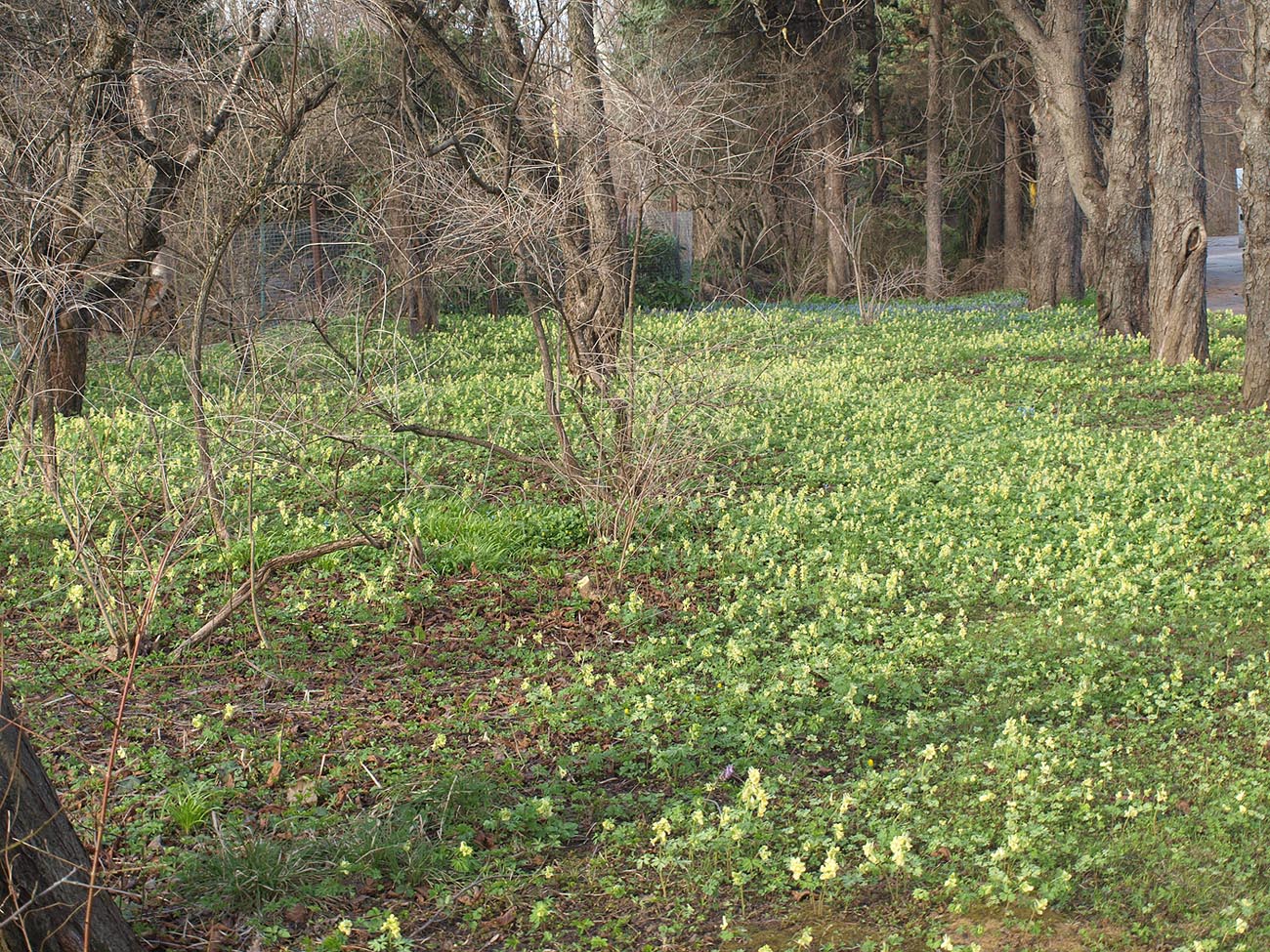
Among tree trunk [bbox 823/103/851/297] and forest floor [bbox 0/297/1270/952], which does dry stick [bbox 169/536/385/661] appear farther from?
tree trunk [bbox 823/103/851/297]

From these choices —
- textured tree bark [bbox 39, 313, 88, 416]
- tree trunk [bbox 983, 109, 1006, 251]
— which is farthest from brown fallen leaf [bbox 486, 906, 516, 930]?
tree trunk [bbox 983, 109, 1006, 251]

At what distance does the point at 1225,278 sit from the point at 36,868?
1108 inches

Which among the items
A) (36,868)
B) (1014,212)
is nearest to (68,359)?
(36,868)

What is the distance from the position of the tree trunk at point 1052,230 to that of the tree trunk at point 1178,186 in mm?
6046

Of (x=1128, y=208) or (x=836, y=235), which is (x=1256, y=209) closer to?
(x=1128, y=208)

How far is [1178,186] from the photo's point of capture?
39.6 feet

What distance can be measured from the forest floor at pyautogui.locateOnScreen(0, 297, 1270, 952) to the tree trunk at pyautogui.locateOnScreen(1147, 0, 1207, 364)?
281cm

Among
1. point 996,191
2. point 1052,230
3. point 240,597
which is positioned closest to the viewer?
point 240,597

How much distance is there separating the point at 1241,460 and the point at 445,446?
19.9 ft

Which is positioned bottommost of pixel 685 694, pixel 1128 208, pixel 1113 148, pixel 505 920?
pixel 505 920

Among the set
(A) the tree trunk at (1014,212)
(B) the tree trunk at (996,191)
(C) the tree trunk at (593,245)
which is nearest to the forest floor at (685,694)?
(C) the tree trunk at (593,245)

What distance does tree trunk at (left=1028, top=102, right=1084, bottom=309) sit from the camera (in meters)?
18.3

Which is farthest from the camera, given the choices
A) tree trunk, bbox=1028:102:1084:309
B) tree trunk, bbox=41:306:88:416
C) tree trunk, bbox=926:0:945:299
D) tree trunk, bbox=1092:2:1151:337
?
tree trunk, bbox=926:0:945:299

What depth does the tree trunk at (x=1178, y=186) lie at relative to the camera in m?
12.0
